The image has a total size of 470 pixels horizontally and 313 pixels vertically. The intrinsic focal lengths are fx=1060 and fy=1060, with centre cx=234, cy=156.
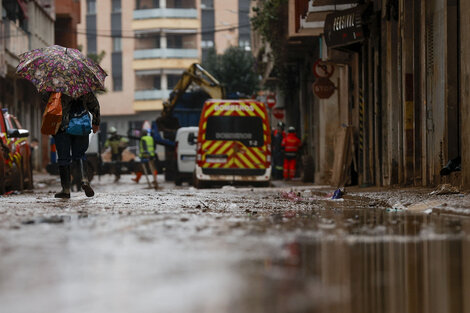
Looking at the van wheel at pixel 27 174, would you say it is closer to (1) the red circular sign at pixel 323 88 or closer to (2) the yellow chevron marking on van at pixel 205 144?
(2) the yellow chevron marking on van at pixel 205 144

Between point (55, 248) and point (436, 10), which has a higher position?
point (436, 10)

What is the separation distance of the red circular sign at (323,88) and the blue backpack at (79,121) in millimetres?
12778

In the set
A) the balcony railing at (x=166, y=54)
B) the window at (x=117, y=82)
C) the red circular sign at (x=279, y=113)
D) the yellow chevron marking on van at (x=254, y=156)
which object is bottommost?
the yellow chevron marking on van at (x=254, y=156)

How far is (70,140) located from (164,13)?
73762mm

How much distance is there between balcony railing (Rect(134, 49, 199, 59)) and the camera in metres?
86.9

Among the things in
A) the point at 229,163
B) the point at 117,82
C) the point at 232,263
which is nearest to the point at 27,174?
the point at 229,163

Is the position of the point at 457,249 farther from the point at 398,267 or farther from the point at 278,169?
the point at 278,169

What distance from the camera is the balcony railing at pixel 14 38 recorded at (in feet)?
126

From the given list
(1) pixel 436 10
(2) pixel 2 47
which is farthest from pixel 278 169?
(1) pixel 436 10

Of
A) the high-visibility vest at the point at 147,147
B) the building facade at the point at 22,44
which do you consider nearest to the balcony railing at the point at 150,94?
the building facade at the point at 22,44

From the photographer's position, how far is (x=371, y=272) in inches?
207

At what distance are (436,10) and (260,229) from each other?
342 inches

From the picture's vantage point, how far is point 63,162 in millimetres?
13695

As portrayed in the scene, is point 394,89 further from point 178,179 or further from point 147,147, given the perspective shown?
point 147,147
